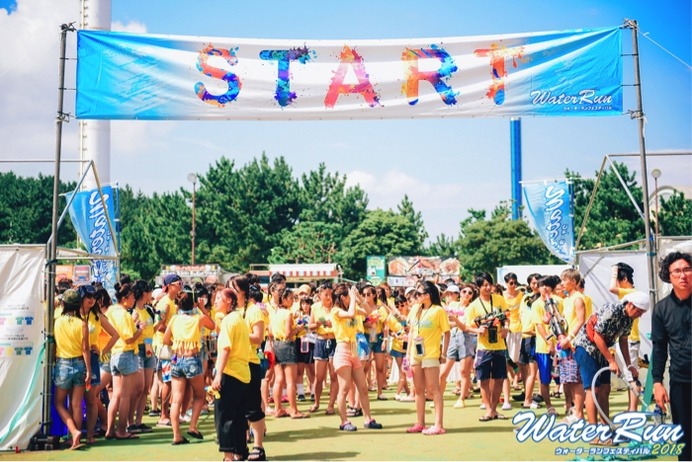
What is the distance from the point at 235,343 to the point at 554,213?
42.1 feet

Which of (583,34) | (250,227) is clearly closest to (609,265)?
(583,34)

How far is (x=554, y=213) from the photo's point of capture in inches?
732

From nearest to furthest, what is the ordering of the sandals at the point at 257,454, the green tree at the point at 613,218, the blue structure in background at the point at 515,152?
the sandals at the point at 257,454 < the green tree at the point at 613,218 < the blue structure in background at the point at 515,152

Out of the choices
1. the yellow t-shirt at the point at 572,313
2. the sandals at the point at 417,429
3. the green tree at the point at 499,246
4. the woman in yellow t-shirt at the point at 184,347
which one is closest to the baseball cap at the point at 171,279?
the woman in yellow t-shirt at the point at 184,347

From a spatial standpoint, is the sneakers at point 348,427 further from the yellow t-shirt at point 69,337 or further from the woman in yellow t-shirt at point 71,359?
the yellow t-shirt at point 69,337

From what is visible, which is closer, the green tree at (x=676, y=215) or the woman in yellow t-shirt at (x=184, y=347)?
the woman in yellow t-shirt at (x=184, y=347)

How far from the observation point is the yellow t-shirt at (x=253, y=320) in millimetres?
8141

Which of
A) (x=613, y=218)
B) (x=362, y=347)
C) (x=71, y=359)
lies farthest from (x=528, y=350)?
(x=613, y=218)

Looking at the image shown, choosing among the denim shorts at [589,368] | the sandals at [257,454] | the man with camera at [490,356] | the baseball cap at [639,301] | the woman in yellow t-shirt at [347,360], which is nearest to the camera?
the baseball cap at [639,301]

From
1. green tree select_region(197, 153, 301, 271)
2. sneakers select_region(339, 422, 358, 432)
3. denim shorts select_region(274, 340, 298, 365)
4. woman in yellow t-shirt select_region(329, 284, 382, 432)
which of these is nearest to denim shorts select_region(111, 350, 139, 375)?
denim shorts select_region(274, 340, 298, 365)

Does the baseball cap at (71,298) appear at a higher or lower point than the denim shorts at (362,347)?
higher

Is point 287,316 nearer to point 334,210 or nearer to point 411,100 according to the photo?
point 411,100

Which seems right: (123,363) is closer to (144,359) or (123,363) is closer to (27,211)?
(144,359)

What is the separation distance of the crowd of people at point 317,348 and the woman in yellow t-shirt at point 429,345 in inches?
0.6
